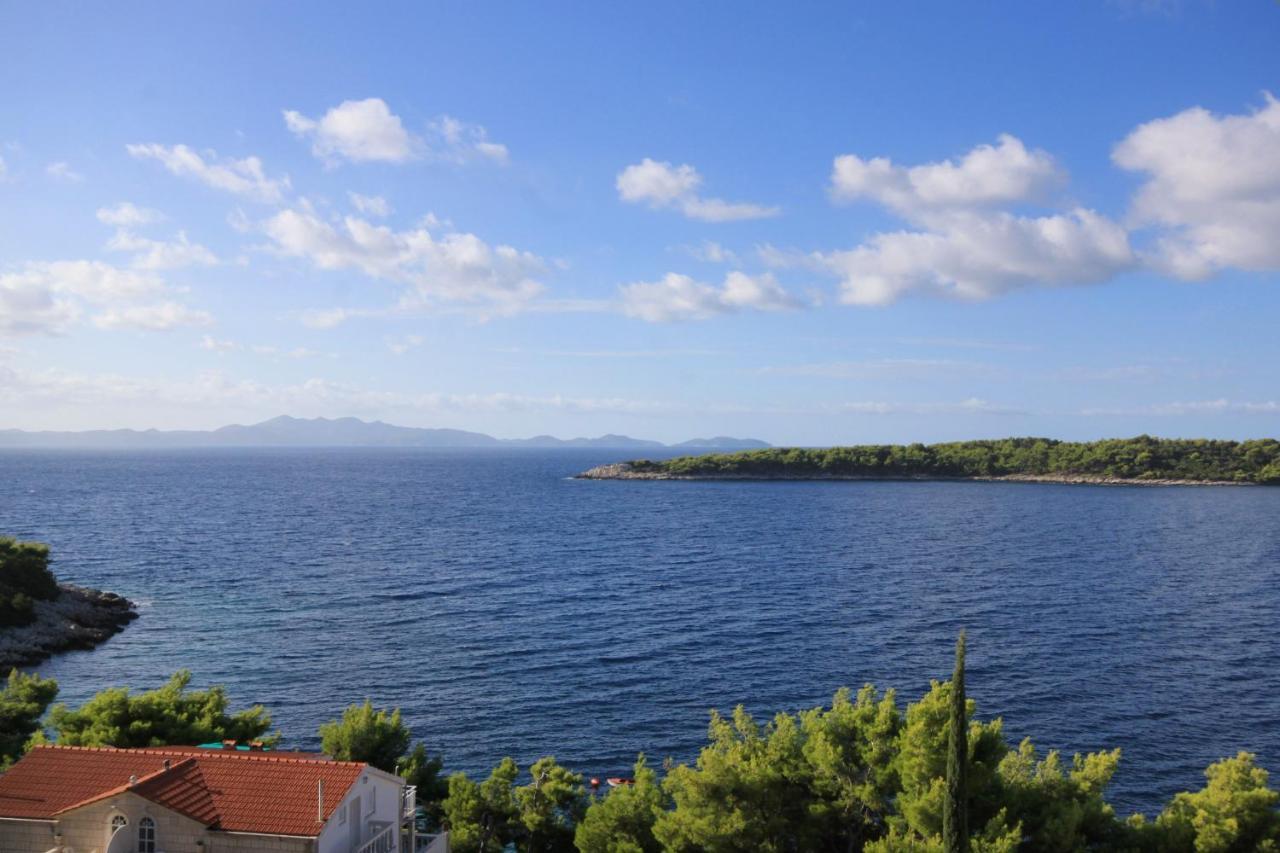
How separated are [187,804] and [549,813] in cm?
1322

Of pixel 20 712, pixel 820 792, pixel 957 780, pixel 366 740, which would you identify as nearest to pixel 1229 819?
pixel 957 780

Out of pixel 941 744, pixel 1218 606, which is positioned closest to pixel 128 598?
pixel 941 744

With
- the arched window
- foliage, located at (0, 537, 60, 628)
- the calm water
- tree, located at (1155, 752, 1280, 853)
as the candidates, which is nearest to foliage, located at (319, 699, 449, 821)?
the calm water

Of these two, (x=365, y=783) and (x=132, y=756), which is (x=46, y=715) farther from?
(x=365, y=783)

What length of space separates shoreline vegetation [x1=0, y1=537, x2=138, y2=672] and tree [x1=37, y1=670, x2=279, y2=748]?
35338 millimetres

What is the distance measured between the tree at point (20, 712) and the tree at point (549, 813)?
1853 centimetres

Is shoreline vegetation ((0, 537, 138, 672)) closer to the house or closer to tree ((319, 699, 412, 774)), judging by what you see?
tree ((319, 699, 412, 774))

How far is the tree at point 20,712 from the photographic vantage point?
114 feet

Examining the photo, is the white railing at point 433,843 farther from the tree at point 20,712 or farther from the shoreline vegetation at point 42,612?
the shoreline vegetation at point 42,612

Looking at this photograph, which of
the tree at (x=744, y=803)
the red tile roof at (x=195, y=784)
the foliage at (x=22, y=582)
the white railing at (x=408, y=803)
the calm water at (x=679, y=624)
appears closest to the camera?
the red tile roof at (x=195, y=784)

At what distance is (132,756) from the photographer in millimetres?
25094

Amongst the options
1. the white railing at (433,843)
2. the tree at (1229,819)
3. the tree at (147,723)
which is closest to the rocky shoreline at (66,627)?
the tree at (147,723)

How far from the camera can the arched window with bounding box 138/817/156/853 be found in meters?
22.2

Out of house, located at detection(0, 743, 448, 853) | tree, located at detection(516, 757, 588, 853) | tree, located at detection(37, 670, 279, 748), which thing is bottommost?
tree, located at detection(516, 757, 588, 853)
